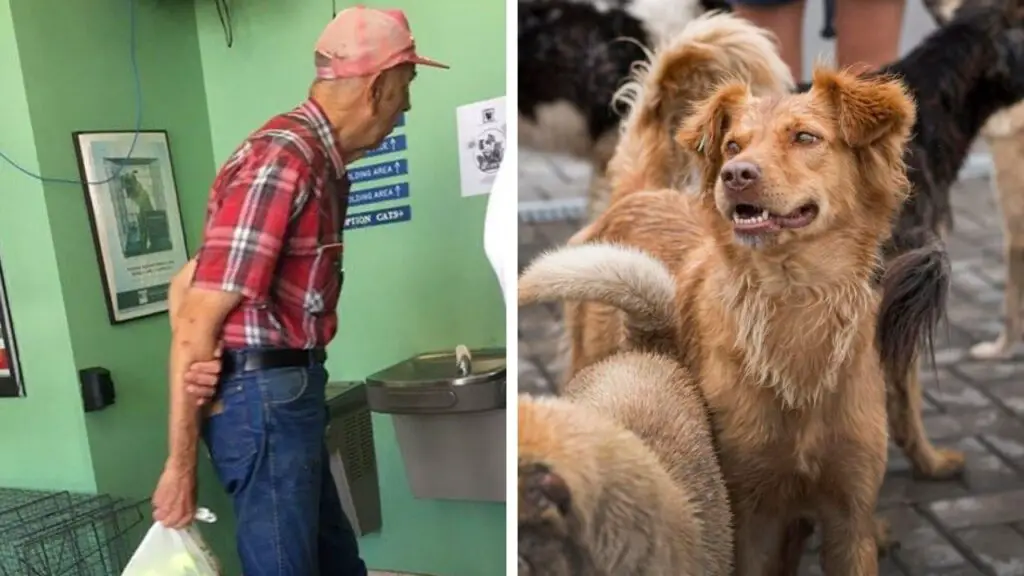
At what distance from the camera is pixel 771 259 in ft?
3.19

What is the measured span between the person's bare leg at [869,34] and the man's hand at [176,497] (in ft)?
3.74

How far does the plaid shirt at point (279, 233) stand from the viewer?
1.31 meters

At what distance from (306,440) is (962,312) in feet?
3.18

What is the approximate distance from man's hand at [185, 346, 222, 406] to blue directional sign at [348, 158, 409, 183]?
547mm

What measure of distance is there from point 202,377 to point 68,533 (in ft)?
2.18

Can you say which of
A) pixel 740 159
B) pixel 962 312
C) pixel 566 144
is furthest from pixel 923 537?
pixel 566 144

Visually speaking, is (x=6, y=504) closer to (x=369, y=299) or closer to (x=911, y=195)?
(x=369, y=299)

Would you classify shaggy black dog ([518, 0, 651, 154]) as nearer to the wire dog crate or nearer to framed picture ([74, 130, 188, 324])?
framed picture ([74, 130, 188, 324])

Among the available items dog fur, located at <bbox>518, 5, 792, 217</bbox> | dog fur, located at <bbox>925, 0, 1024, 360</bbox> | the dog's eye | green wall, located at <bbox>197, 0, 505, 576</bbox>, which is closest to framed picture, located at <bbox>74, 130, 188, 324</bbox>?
green wall, located at <bbox>197, 0, 505, 576</bbox>

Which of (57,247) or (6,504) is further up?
(57,247)

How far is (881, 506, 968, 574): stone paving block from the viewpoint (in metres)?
1.02

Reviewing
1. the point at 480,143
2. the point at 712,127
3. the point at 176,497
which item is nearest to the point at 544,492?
the point at 712,127

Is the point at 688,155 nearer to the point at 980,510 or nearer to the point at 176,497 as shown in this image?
the point at 980,510

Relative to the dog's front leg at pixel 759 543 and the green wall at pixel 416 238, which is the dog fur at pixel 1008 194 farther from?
the green wall at pixel 416 238
